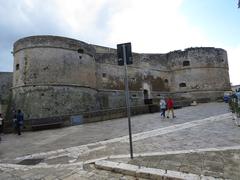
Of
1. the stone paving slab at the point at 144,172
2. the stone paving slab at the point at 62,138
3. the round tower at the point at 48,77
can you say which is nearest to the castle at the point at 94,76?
the round tower at the point at 48,77

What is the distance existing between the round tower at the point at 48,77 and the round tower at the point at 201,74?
1294 cm

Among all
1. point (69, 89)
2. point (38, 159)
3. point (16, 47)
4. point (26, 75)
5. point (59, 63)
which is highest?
point (16, 47)

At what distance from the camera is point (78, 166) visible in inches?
150

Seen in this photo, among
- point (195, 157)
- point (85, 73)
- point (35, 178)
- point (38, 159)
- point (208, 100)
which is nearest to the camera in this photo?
point (35, 178)

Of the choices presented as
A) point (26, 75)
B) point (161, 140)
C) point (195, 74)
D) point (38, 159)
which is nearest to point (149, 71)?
point (195, 74)

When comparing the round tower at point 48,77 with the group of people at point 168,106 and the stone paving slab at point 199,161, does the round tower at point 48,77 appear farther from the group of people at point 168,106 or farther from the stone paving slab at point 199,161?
the stone paving slab at point 199,161

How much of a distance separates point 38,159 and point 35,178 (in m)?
1.37

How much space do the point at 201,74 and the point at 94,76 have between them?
13144 mm

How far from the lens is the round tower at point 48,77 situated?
1223 cm

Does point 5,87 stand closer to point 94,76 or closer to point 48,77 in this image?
point 48,77

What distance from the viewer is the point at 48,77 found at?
12.6m

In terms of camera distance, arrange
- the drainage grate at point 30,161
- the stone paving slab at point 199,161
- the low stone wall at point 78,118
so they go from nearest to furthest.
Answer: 1. the stone paving slab at point 199,161
2. the drainage grate at point 30,161
3. the low stone wall at point 78,118

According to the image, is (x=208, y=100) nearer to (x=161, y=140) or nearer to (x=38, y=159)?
(x=161, y=140)

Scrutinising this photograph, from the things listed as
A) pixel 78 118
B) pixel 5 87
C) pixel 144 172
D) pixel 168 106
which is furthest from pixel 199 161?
pixel 5 87
